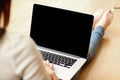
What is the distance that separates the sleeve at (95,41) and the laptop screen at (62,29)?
6 cm

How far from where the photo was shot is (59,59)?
1.03m

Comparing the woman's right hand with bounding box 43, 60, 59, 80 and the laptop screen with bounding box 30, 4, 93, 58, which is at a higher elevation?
the laptop screen with bounding box 30, 4, 93, 58

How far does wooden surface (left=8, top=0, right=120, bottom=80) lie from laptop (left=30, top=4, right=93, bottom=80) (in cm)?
7

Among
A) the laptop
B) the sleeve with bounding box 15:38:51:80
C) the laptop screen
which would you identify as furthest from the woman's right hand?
the sleeve with bounding box 15:38:51:80

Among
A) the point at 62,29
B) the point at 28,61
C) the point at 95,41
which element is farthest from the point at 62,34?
the point at 28,61

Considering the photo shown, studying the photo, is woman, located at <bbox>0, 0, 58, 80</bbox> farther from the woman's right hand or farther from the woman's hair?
the woman's right hand

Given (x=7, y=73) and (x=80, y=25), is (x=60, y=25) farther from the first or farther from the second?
(x=7, y=73)

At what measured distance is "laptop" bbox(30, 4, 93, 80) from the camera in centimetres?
103

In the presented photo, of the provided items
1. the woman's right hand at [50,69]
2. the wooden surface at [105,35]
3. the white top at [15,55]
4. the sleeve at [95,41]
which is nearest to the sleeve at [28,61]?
the white top at [15,55]

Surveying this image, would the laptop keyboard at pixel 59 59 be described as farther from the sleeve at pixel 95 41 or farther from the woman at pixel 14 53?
the woman at pixel 14 53

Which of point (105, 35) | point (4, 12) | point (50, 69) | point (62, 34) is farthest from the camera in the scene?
point (105, 35)

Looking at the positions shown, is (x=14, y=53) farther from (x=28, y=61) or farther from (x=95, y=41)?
(x=95, y=41)

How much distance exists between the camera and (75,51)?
1.05 metres

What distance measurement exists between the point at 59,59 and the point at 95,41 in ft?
0.71
